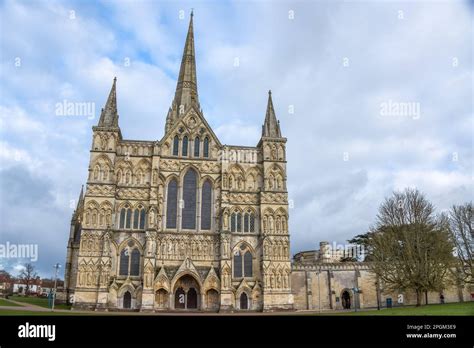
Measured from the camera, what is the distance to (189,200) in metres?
48.8

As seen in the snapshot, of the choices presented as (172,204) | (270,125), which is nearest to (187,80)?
(270,125)

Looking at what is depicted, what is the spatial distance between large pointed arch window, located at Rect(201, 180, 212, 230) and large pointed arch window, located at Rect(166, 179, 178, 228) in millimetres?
3099

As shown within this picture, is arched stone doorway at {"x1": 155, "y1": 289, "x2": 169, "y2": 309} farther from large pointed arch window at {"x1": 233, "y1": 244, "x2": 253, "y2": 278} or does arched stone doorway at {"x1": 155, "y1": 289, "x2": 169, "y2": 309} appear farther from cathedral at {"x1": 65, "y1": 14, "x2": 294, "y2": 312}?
large pointed arch window at {"x1": 233, "y1": 244, "x2": 253, "y2": 278}

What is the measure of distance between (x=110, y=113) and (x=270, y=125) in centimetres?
1937

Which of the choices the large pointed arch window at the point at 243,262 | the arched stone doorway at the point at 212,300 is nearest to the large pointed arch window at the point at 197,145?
the large pointed arch window at the point at 243,262

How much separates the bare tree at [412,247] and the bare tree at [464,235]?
3.67 feet

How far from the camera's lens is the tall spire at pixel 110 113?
49478 millimetres
